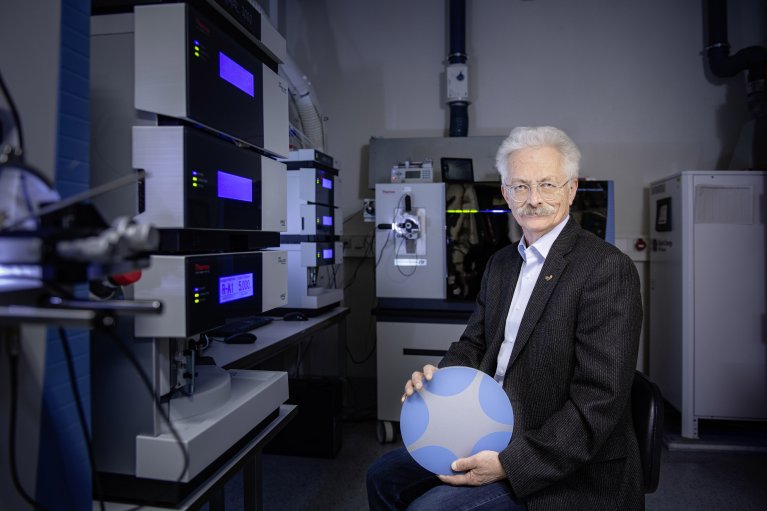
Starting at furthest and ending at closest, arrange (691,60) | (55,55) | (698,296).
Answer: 1. (691,60)
2. (698,296)
3. (55,55)

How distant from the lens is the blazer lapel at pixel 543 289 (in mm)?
A: 1307

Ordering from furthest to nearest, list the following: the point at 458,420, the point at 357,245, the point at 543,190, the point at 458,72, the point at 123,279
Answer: the point at 357,245
the point at 458,72
the point at 543,190
the point at 458,420
the point at 123,279

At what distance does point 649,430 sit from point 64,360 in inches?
51.1

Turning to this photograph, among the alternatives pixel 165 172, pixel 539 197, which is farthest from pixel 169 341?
pixel 539 197

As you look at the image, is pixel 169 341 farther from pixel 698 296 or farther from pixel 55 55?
pixel 698 296

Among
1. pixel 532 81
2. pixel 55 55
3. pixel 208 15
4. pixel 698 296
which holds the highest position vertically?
pixel 532 81

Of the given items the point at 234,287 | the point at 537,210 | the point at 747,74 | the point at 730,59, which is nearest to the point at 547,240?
the point at 537,210

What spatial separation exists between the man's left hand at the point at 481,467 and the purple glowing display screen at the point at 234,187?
2.75 ft

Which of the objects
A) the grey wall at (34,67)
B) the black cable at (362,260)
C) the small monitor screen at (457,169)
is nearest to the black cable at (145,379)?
the grey wall at (34,67)

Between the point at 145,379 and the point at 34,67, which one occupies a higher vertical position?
the point at 34,67

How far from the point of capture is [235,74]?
1220mm

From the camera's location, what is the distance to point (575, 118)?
132 inches

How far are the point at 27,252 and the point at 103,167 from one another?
53cm

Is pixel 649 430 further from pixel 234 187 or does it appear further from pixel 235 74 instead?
pixel 235 74
